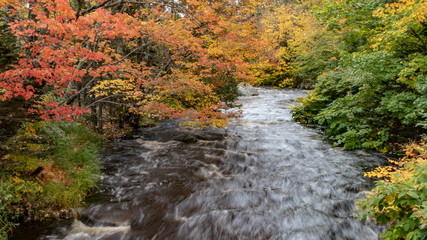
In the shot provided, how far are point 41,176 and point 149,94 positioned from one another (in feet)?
14.3

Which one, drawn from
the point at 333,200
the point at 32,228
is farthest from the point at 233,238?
the point at 32,228

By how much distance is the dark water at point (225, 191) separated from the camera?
4516 mm

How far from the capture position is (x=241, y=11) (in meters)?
12.0

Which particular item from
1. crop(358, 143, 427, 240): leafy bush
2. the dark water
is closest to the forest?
crop(358, 143, 427, 240): leafy bush

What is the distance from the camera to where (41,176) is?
514 centimetres

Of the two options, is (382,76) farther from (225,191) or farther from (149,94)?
(149,94)

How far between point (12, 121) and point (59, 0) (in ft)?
8.11

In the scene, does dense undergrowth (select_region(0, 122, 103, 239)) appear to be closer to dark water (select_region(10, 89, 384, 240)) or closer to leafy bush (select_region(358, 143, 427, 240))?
dark water (select_region(10, 89, 384, 240))

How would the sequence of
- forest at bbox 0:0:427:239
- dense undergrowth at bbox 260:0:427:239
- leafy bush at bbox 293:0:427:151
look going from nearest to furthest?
forest at bbox 0:0:427:239 < dense undergrowth at bbox 260:0:427:239 < leafy bush at bbox 293:0:427:151

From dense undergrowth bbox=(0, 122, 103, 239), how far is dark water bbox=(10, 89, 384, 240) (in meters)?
0.35

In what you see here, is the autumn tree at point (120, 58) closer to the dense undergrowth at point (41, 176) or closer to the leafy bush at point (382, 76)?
the dense undergrowth at point (41, 176)

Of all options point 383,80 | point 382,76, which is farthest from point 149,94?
point 383,80

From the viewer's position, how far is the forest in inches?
166

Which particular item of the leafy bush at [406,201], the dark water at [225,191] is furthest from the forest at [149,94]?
the dark water at [225,191]
